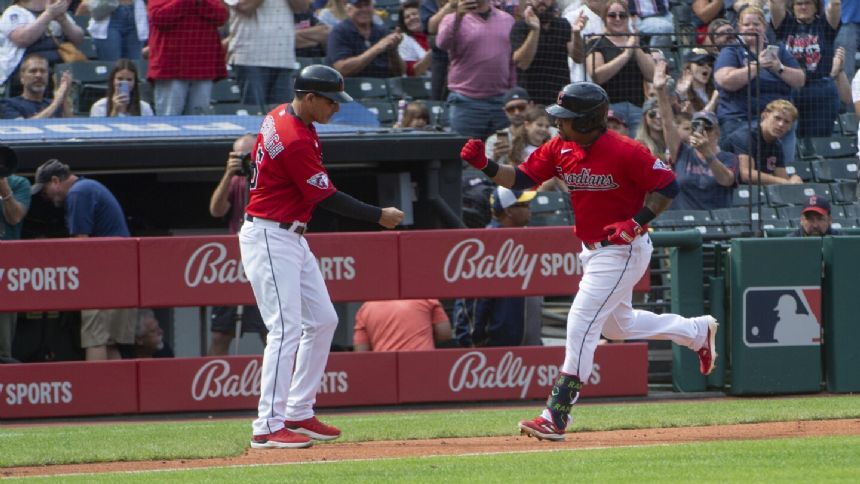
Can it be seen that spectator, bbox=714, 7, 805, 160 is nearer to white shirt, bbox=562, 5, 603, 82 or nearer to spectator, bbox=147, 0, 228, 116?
white shirt, bbox=562, 5, 603, 82

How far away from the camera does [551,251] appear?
418 inches

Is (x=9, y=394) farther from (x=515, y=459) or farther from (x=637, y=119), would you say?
(x=637, y=119)

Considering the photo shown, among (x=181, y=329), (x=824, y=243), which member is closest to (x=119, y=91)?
(x=181, y=329)

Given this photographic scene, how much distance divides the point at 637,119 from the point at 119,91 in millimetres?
4817

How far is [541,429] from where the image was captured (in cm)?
755

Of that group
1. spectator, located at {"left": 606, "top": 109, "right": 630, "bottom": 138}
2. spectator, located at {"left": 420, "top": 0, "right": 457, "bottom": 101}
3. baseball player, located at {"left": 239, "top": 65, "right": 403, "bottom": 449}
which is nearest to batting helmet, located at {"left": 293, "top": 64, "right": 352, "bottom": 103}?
baseball player, located at {"left": 239, "top": 65, "right": 403, "bottom": 449}

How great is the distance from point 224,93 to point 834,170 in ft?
20.6

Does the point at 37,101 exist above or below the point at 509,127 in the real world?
above

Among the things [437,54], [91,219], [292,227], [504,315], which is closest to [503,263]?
[504,315]

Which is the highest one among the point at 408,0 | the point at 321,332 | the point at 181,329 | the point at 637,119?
the point at 408,0

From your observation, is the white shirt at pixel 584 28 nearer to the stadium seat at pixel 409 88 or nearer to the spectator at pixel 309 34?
the stadium seat at pixel 409 88

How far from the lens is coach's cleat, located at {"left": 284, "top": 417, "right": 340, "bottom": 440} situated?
25.4ft

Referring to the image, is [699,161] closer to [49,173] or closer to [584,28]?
[584,28]

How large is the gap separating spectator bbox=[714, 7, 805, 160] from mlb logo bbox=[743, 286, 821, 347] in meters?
2.92
